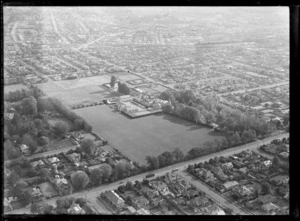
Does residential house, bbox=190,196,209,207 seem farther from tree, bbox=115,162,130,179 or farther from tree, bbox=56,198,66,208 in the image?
tree, bbox=56,198,66,208

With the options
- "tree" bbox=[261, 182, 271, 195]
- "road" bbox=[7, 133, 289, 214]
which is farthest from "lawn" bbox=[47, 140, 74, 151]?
"tree" bbox=[261, 182, 271, 195]

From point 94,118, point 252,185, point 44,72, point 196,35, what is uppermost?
point 196,35

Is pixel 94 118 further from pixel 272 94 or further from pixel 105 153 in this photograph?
pixel 272 94

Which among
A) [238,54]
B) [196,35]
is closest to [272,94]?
[238,54]

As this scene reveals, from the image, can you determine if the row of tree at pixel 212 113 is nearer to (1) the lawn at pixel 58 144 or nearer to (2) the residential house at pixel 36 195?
(1) the lawn at pixel 58 144
